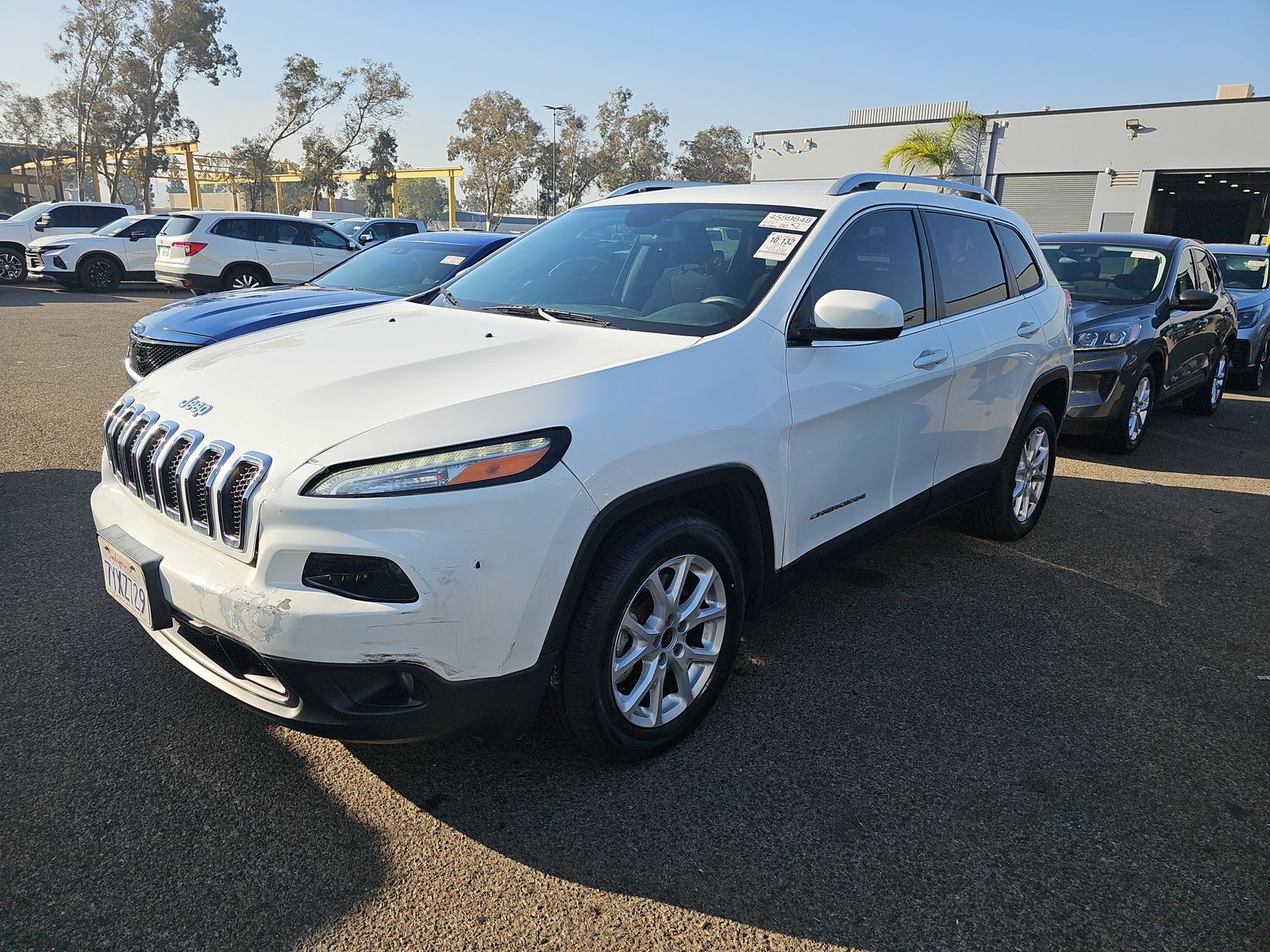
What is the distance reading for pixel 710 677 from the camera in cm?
293

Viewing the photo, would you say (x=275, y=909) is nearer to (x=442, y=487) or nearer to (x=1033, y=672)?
(x=442, y=487)

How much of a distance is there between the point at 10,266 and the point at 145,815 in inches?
842

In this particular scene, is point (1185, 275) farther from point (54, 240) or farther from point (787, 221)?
point (54, 240)

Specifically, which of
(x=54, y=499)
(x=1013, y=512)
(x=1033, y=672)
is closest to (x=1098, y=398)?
(x=1013, y=512)

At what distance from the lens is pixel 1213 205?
31922 millimetres

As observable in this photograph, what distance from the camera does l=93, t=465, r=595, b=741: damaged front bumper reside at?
2098 millimetres

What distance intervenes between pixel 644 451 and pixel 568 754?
1.07m

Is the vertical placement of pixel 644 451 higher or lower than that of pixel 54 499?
higher

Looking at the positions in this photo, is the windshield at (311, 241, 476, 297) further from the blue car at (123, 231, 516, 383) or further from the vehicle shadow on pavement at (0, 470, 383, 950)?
the vehicle shadow on pavement at (0, 470, 383, 950)

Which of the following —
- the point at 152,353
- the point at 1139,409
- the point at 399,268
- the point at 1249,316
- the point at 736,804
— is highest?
the point at 399,268

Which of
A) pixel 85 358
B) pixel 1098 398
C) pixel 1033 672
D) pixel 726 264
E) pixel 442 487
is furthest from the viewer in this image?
pixel 85 358

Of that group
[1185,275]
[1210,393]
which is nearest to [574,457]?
[1185,275]

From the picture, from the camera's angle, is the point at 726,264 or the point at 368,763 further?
the point at 726,264

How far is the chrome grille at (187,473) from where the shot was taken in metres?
2.24
